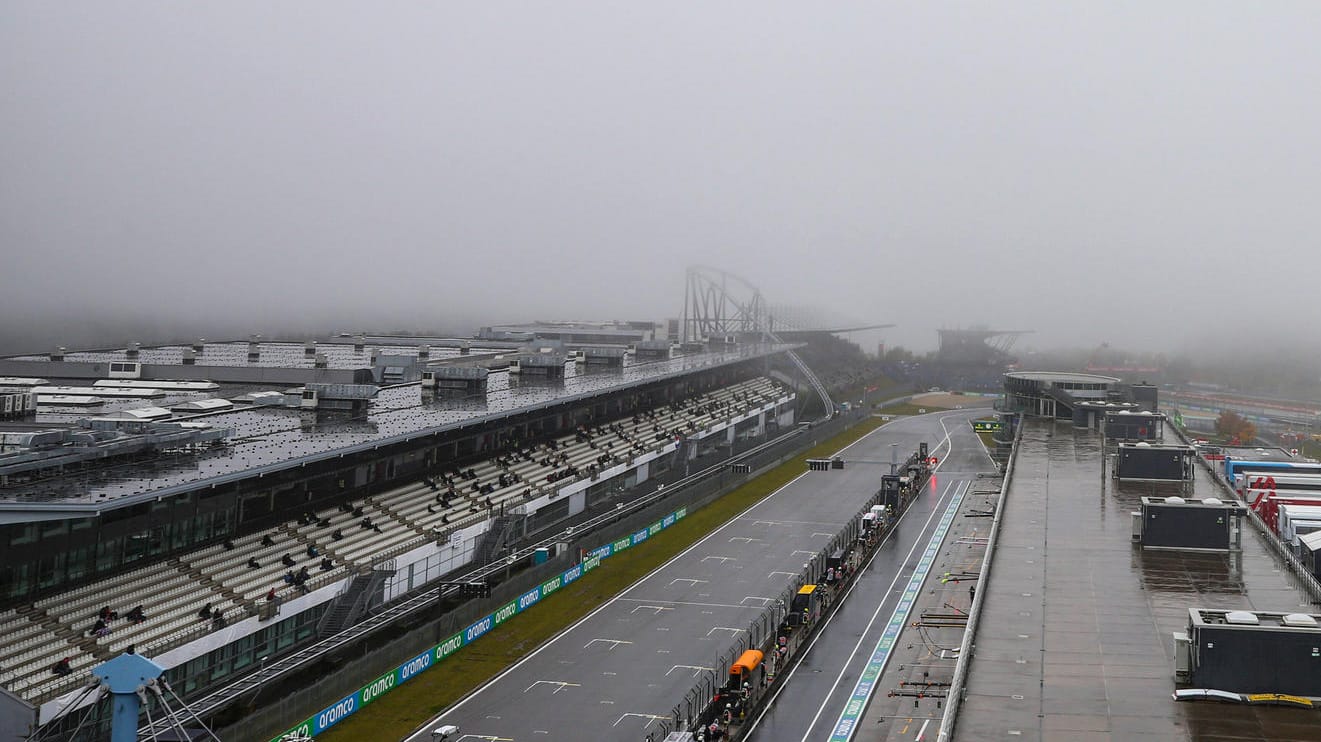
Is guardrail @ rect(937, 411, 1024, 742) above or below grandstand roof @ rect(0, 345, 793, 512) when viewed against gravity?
below

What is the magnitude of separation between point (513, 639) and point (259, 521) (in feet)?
37.0

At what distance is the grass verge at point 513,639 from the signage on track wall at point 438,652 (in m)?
0.24

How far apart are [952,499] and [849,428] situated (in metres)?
53.5

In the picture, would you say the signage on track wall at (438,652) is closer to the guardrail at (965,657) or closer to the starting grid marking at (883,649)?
the starting grid marking at (883,649)

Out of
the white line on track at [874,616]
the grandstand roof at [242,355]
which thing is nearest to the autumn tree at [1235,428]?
the white line on track at [874,616]

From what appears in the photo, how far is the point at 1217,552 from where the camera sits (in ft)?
143

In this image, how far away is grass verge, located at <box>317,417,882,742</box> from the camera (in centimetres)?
3797

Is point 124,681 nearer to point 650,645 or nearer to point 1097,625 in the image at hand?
point 650,645

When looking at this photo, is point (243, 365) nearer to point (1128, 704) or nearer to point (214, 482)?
point (214, 482)

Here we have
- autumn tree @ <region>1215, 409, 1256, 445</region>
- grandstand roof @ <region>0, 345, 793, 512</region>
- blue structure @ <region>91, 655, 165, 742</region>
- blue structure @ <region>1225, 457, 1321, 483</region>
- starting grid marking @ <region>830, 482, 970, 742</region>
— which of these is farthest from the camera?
autumn tree @ <region>1215, 409, 1256, 445</region>

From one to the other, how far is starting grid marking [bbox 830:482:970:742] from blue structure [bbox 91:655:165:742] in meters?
20.3

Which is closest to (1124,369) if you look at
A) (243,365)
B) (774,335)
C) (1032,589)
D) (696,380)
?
(774,335)

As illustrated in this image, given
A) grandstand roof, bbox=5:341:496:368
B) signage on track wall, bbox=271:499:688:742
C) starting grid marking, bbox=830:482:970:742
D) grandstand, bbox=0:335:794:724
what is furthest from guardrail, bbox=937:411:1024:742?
grandstand roof, bbox=5:341:496:368

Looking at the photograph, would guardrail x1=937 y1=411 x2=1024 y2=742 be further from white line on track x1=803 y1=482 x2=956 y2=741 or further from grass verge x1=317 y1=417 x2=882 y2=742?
grass verge x1=317 y1=417 x2=882 y2=742
